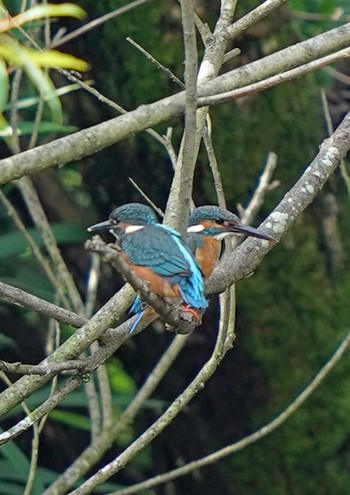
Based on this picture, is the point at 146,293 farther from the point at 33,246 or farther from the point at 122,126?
the point at 33,246

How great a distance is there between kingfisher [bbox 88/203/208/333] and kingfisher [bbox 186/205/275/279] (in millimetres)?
358

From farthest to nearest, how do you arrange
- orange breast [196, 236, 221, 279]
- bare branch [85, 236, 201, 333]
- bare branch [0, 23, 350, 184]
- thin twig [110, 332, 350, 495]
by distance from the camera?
thin twig [110, 332, 350, 495], orange breast [196, 236, 221, 279], bare branch [0, 23, 350, 184], bare branch [85, 236, 201, 333]

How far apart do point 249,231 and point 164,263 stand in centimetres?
40

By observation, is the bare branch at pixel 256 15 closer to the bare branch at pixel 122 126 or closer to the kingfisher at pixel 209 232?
the bare branch at pixel 122 126

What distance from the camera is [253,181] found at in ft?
14.5

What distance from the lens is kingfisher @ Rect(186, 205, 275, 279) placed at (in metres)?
2.85

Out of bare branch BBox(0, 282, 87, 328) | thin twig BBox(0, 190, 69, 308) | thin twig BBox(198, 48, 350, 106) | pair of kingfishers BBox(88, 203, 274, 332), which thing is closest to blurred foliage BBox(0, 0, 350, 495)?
thin twig BBox(0, 190, 69, 308)

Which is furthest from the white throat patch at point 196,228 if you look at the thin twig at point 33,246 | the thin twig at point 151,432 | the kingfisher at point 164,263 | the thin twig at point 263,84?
the thin twig at point 33,246

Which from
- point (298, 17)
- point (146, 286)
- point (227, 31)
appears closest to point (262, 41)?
point (298, 17)

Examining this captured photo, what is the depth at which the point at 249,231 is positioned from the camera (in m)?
2.76

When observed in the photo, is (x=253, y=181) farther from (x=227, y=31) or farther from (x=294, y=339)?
(x=227, y=31)

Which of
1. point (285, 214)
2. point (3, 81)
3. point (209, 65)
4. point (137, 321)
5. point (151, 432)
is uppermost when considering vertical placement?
point (3, 81)

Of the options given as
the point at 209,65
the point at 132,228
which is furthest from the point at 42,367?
the point at 209,65

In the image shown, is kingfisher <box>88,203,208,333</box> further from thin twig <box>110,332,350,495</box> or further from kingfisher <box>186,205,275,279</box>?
thin twig <box>110,332,350,495</box>
